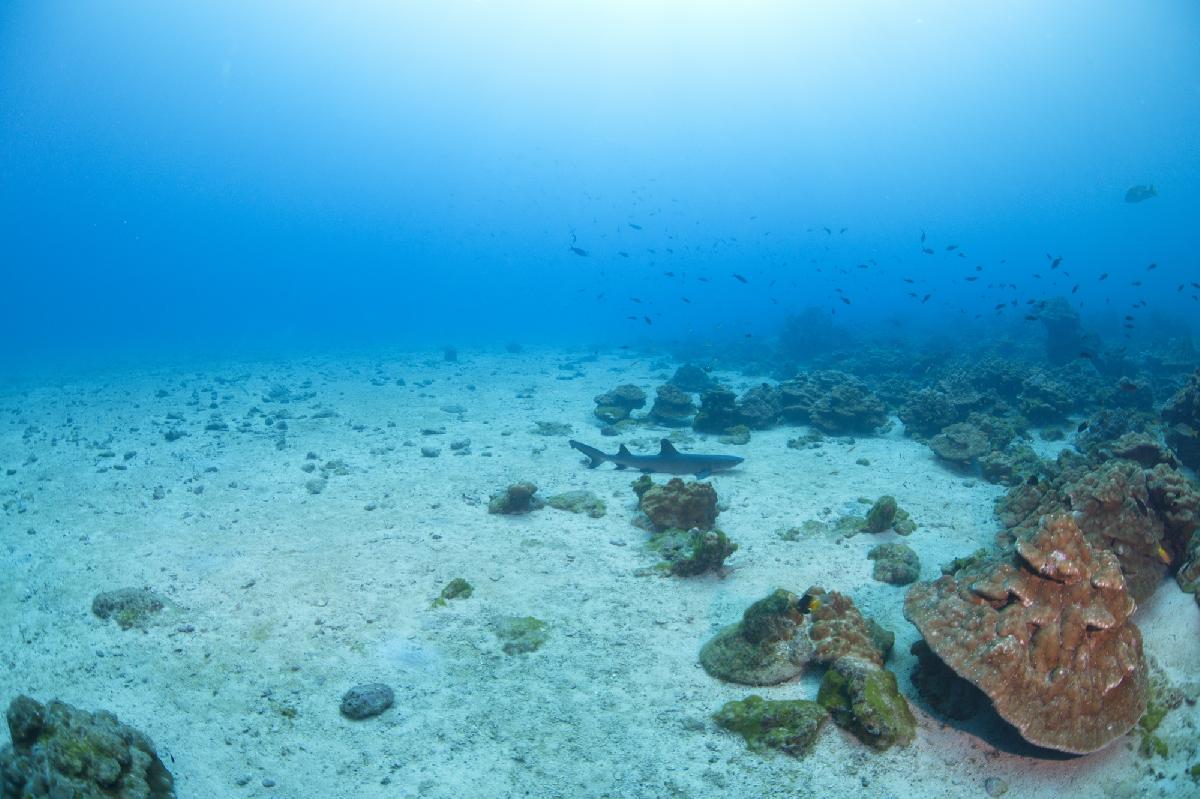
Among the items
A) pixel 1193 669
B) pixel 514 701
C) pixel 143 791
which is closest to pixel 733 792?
pixel 514 701

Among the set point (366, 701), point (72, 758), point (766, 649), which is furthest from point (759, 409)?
point (72, 758)

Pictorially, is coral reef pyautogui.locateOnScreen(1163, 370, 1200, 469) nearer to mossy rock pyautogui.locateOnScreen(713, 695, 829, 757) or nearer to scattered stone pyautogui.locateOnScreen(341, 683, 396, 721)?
mossy rock pyautogui.locateOnScreen(713, 695, 829, 757)

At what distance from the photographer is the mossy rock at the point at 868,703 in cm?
487

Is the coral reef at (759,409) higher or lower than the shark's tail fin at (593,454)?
lower

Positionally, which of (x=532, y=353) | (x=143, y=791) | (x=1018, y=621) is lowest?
(x=532, y=353)

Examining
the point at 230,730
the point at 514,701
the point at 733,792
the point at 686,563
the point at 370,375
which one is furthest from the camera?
the point at 370,375

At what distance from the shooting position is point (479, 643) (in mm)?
6570

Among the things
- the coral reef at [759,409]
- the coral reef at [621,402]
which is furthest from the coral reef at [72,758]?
the coral reef at [621,402]

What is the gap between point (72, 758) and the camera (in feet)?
12.1

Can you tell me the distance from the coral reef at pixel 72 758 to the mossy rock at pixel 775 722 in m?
4.46

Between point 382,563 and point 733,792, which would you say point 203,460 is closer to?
point 382,563

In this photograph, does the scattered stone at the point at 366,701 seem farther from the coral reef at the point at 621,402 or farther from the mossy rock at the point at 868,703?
the coral reef at the point at 621,402

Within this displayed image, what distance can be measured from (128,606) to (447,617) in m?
3.83

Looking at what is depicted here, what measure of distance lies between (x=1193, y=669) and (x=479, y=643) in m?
6.47
